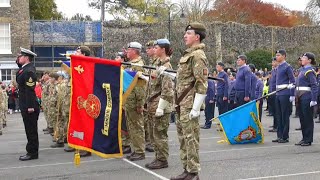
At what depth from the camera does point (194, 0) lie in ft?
153

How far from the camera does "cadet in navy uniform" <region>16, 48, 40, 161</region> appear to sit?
30.2 feet

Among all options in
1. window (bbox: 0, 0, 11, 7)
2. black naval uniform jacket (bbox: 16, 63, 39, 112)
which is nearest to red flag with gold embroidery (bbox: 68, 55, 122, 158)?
black naval uniform jacket (bbox: 16, 63, 39, 112)

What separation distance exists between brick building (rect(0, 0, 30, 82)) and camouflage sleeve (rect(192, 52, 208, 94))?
2878 centimetres

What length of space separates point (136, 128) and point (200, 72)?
2627 millimetres

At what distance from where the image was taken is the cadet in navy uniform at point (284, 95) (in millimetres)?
10664

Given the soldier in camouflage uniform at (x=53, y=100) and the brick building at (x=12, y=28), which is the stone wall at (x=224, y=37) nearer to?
the brick building at (x=12, y=28)

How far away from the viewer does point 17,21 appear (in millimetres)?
34656

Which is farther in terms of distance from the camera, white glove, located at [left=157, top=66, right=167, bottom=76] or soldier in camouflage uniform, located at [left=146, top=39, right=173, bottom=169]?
soldier in camouflage uniform, located at [left=146, top=39, right=173, bottom=169]

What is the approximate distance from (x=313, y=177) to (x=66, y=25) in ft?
109

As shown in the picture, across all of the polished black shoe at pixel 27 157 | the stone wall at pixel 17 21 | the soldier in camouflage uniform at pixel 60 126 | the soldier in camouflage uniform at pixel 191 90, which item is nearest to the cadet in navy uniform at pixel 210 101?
the soldier in camouflage uniform at pixel 60 126

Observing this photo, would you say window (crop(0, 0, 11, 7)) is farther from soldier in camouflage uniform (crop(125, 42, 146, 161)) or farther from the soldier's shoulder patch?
soldier in camouflage uniform (crop(125, 42, 146, 161))

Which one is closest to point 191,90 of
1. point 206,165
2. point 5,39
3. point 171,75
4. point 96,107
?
point 171,75

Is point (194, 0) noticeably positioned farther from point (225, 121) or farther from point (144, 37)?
point (225, 121)

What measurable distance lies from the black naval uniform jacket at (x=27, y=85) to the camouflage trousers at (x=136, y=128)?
1.97 m
